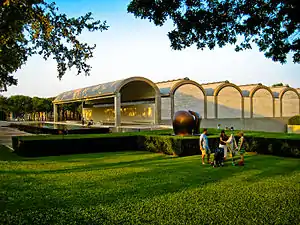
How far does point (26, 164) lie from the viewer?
1256cm

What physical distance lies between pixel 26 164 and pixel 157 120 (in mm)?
22314

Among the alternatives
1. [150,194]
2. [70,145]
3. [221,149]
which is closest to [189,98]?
[70,145]

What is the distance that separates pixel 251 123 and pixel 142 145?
96.2ft

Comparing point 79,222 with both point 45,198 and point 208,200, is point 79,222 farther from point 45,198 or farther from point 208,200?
point 208,200

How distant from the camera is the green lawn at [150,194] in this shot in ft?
20.0

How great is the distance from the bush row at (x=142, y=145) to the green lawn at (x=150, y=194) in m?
2.39

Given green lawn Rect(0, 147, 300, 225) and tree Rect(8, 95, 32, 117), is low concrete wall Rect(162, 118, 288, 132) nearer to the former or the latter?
green lawn Rect(0, 147, 300, 225)

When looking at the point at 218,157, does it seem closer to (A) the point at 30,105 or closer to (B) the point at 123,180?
(B) the point at 123,180

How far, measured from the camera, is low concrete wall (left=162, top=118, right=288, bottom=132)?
126ft

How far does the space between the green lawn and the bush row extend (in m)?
2.39

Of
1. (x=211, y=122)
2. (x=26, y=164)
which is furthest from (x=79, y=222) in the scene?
(x=211, y=122)

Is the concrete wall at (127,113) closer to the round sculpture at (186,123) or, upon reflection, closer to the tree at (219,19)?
the round sculpture at (186,123)

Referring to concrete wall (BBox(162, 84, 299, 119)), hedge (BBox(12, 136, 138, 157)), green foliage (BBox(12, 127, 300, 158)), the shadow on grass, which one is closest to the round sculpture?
green foliage (BBox(12, 127, 300, 158))

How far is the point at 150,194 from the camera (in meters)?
7.76
